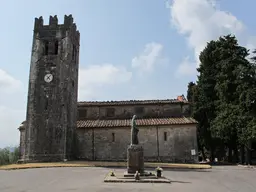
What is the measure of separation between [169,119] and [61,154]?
14269 millimetres

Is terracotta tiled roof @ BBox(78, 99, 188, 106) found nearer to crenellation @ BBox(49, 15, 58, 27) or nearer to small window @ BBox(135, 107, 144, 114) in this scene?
small window @ BBox(135, 107, 144, 114)

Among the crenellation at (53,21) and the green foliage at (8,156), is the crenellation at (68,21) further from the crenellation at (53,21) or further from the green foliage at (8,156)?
the green foliage at (8,156)

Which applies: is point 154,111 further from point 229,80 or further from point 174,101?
point 229,80

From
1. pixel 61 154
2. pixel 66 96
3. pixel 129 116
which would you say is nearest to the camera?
pixel 61 154

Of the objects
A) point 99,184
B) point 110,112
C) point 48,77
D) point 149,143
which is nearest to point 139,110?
point 110,112

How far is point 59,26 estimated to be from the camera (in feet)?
121

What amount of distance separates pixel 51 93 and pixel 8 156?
898cm

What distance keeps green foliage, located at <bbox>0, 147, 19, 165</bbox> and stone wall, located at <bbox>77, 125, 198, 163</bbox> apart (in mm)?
7795

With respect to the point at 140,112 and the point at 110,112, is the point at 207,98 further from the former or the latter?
the point at 110,112

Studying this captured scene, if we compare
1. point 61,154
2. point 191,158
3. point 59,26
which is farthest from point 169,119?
point 59,26

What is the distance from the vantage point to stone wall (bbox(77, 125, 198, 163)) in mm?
35344

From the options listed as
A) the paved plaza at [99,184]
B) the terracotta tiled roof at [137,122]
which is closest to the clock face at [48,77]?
the terracotta tiled roof at [137,122]

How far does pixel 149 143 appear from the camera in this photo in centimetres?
3569

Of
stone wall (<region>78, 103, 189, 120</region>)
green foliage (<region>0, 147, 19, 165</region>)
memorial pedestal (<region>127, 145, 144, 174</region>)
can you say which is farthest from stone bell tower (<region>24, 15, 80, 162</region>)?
memorial pedestal (<region>127, 145, 144, 174</region>)
